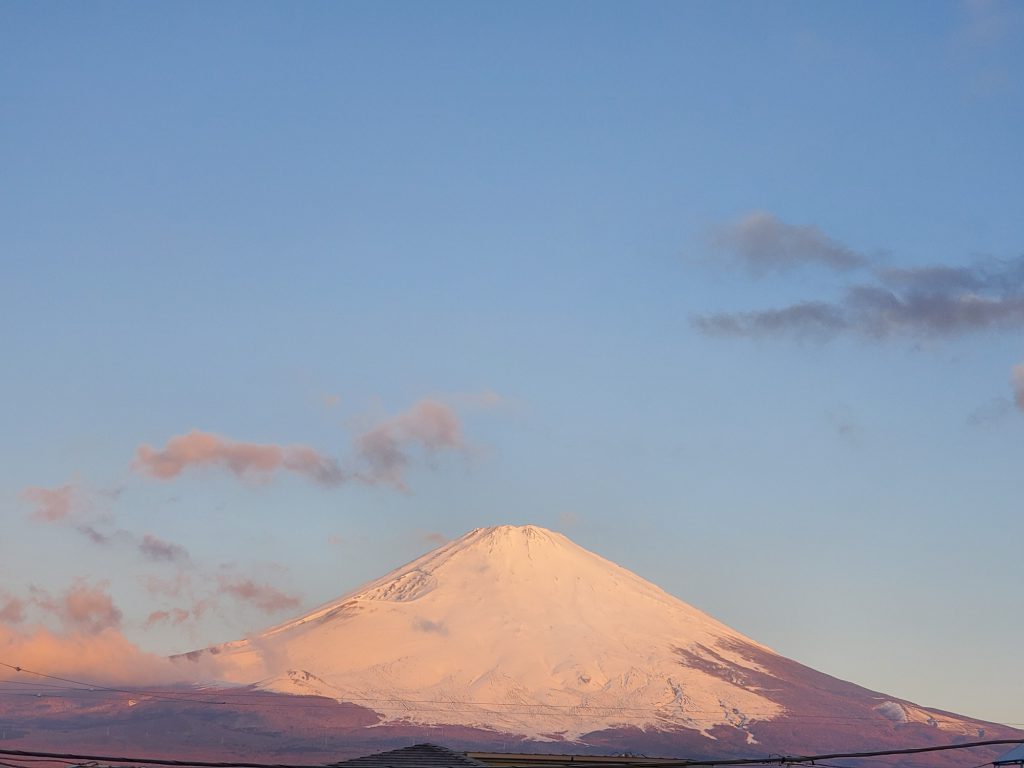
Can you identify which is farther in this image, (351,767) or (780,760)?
(351,767)

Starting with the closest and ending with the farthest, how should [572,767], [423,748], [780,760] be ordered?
[780,760], [423,748], [572,767]

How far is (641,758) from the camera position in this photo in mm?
83812

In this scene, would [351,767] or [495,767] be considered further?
[495,767]

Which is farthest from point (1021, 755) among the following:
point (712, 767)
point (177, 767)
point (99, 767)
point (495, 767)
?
point (99, 767)

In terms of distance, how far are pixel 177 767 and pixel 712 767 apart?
24.4m

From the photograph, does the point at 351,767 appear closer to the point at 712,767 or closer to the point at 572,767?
the point at 712,767

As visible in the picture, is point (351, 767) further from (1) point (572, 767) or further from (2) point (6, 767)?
(1) point (572, 767)

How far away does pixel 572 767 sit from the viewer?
210 feet

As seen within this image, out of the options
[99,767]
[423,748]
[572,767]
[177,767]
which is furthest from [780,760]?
[99,767]

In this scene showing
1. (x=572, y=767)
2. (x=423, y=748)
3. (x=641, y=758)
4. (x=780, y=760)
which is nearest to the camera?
(x=780, y=760)

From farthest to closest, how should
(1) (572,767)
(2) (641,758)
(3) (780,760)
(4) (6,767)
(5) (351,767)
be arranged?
1. (2) (641,758)
2. (1) (572,767)
3. (4) (6,767)
4. (5) (351,767)
5. (3) (780,760)

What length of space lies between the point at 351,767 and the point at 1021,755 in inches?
874

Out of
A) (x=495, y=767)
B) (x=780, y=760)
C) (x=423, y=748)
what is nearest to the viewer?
(x=780, y=760)

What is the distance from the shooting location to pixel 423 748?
1775 inches
